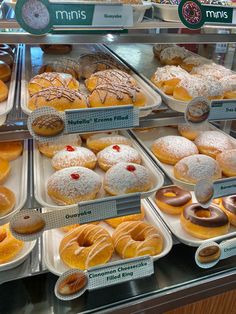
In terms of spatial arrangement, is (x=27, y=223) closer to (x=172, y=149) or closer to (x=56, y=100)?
(x=56, y=100)

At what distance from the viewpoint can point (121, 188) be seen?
1138 mm

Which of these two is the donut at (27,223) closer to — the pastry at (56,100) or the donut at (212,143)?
the pastry at (56,100)

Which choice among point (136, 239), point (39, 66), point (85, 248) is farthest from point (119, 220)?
point (39, 66)

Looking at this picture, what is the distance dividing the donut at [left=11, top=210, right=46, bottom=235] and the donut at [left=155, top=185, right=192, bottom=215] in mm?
611

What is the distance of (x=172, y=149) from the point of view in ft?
4.47

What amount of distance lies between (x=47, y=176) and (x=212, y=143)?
75 cm

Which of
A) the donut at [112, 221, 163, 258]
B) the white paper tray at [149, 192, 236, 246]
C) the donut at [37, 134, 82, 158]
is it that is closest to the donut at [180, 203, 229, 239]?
the white paper tray at [149, 192, 236, 246]

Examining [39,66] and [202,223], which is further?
[39,66]

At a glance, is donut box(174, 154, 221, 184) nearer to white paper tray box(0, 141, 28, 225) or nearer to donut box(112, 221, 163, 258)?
donut box(112, 221, 163, 258)

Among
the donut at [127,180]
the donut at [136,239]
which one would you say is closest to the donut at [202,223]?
the donut at [136,239]

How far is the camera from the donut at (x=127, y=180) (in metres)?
1.15

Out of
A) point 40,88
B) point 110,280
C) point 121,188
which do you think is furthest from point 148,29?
point 110,280

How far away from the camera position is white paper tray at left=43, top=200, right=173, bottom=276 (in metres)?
1.13

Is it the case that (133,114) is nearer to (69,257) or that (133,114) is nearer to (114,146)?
(114,146)
